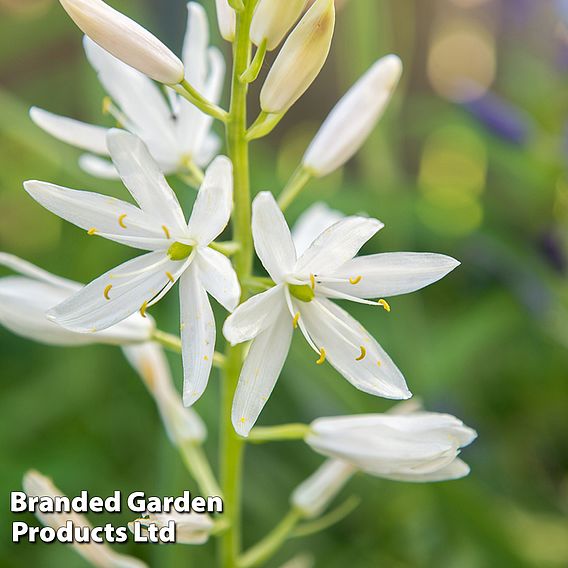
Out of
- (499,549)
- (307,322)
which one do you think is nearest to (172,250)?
(307,322)

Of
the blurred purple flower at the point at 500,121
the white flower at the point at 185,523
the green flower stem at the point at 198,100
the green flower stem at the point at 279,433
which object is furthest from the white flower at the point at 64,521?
the blurred purple flower at the point at 500,121

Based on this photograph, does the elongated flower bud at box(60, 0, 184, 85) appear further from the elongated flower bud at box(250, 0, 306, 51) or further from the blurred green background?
the blurred green background

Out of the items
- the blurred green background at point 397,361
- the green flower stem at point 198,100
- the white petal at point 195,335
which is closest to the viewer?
the white petal at point 195,335

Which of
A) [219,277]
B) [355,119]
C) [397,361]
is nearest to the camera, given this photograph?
[219,277]

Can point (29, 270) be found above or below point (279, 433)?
above

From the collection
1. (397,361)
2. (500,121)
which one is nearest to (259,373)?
(397,361)

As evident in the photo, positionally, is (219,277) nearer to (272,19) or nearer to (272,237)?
(272,237)

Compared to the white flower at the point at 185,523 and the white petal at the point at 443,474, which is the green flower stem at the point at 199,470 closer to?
the white flower at the point at 185,523
